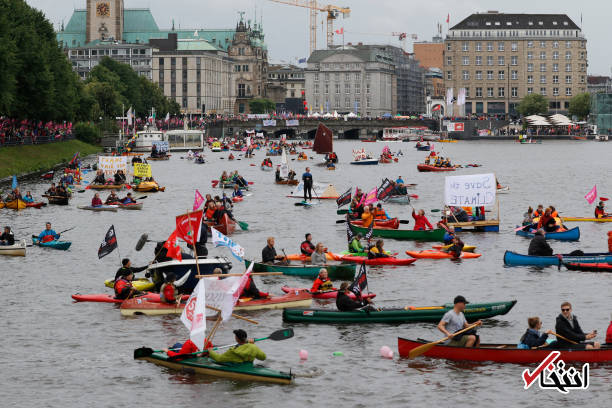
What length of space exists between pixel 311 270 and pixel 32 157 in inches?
3181

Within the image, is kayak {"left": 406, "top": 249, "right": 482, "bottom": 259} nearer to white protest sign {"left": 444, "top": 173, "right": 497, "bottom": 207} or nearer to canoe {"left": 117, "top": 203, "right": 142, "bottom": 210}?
white protest sign {"left": 444, "top": 173, "right": 497, "bottom": 207}

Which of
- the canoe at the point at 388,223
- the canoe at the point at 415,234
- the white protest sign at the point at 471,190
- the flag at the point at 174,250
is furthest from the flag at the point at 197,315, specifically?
the canoe at the point at 388,223

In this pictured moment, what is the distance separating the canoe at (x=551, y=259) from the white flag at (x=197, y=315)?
74.1ft

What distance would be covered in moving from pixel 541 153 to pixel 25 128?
95491 millimetres

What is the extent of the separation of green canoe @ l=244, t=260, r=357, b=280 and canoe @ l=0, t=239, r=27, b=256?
46.8 ft

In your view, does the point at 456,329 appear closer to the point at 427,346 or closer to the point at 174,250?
the point at 427,346

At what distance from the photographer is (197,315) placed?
29.1 m

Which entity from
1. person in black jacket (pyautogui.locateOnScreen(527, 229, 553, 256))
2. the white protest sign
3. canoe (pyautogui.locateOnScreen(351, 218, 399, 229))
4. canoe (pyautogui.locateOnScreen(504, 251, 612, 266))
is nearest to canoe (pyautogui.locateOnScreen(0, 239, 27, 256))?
canoe (pyautogui.locateOnScreen(351, 218, 399, 229))

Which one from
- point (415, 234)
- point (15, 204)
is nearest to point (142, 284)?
point (415, 234)

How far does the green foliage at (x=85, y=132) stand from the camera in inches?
6619

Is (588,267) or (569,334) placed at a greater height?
(588,267)

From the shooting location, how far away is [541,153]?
184 meters

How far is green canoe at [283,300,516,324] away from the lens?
120 ft

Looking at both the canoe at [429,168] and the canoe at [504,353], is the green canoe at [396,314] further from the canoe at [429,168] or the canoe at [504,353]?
the canoe at [429,168]
